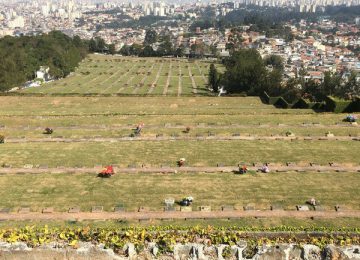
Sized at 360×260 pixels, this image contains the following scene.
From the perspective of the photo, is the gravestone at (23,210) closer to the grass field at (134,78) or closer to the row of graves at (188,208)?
the row of graves at (188,208)

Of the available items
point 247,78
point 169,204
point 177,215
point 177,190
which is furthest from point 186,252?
point 247,78

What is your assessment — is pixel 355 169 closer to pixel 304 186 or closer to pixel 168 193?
pixel 304 186

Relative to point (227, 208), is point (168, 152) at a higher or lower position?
lower

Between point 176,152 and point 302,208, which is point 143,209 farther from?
point 176,152

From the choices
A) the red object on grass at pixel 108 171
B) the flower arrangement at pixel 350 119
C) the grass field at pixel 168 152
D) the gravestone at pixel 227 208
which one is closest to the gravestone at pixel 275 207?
the grass field at pixel 168 152

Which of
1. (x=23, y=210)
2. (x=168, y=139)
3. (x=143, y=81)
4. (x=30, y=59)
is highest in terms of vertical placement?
(x=23, y=210)

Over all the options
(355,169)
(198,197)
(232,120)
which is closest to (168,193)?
(198,197)
